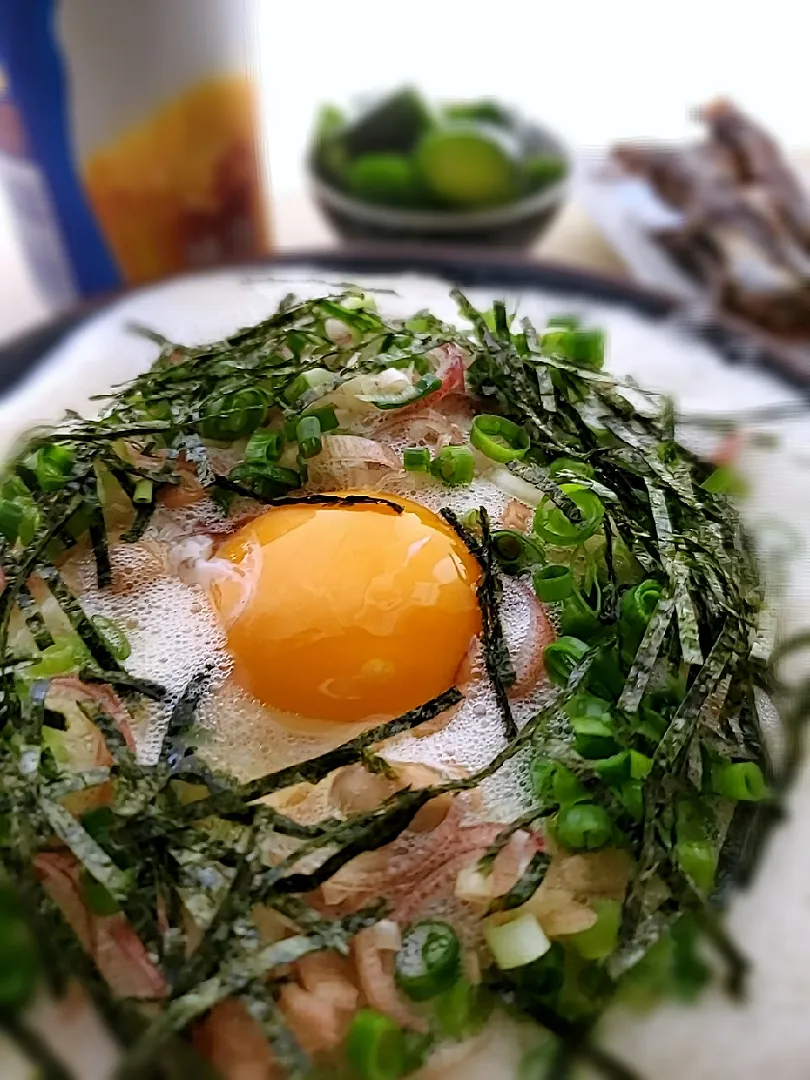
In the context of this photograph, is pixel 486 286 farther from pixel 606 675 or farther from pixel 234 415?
pixel 606 675

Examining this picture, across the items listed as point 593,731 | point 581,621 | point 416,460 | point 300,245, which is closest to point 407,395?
point 416,460

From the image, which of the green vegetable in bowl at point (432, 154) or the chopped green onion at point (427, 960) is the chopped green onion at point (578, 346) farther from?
the green vegetable in bowl at point (432, 154)

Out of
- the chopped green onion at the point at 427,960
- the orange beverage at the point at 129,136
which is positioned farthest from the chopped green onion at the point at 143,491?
the orange beverage at the point at 129,136

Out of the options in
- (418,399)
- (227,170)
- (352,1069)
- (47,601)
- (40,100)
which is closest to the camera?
(352,1069)

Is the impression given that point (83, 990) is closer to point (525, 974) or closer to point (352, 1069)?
point (352, 1069)

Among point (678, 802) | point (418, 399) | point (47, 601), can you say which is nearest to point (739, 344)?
point (418, 399)

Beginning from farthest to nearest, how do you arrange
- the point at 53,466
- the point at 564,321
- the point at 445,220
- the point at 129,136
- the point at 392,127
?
the point at 392,127
the point at 445,220
the point at 129,136
the point at 564,321
the point at 53,466
